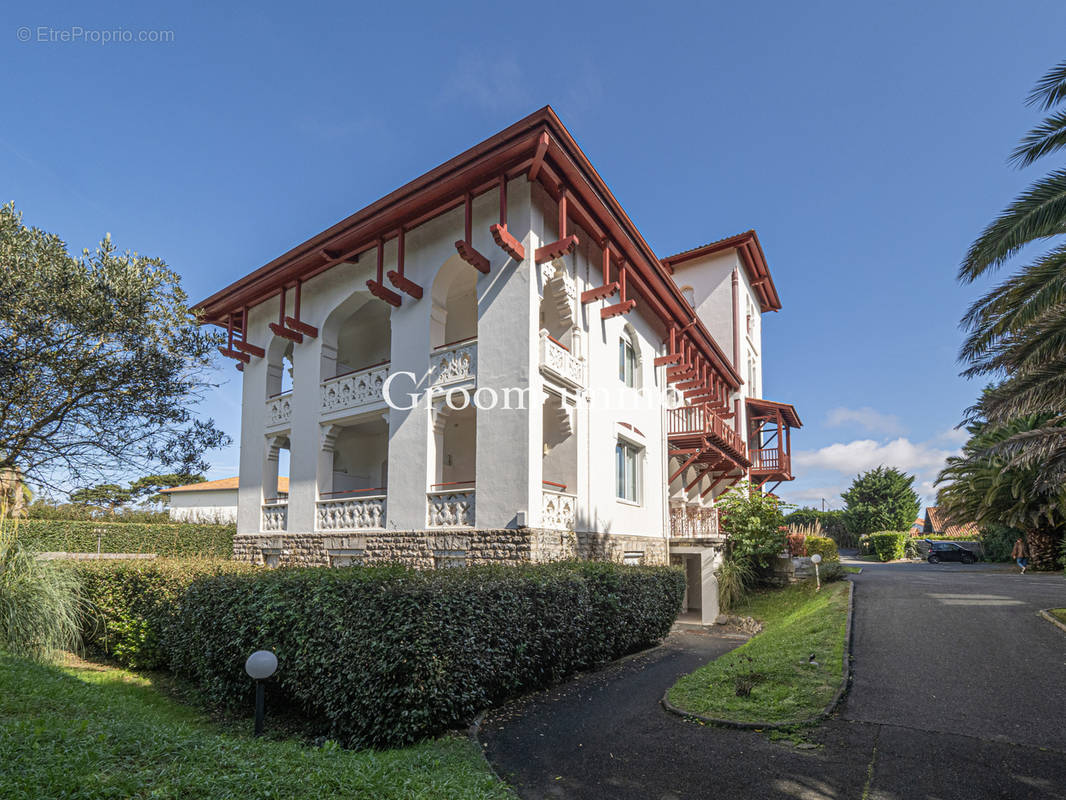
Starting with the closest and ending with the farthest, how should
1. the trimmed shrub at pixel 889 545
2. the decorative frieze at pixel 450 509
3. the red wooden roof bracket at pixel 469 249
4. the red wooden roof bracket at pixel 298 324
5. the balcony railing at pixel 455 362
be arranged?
the red wooden roof bracket at pixel 469 249 < the decorative frieze at pixel 450 509 < the balcony railing at pixel 455 362 < the red wooden roof bracket at pixel 298 324 < the trimmed shrub at pixel 889 545

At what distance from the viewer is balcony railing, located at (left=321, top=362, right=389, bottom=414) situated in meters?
15.5

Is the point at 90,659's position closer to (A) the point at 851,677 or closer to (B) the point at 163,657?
(B) the point at 163,657

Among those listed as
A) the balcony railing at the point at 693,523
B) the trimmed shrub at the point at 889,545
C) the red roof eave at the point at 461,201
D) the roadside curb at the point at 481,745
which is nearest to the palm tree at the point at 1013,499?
the balcony railing at the point at 693,523

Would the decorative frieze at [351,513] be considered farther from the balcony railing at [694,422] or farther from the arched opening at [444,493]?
the balcony railing at [694,422]

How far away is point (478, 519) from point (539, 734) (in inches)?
239

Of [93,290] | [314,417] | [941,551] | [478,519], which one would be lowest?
[941,551]

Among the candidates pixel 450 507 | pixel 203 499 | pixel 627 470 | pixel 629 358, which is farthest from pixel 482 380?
pixel 203 499

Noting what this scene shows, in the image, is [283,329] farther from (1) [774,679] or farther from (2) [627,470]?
(1) [774,679]

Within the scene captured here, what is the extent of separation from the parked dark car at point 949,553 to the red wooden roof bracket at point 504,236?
32.3 m

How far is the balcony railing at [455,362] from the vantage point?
13.8 meters

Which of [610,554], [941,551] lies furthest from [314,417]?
[941,551]

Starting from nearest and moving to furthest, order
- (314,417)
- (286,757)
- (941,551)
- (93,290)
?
1. (286,757)
2. (93,290)
3. (314,417)
4. (941,551)

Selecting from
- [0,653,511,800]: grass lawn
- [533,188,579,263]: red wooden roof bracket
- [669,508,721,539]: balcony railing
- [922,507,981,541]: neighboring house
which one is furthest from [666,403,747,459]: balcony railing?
[922,507,981,541]: neighboring house

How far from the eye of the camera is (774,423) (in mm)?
30547
